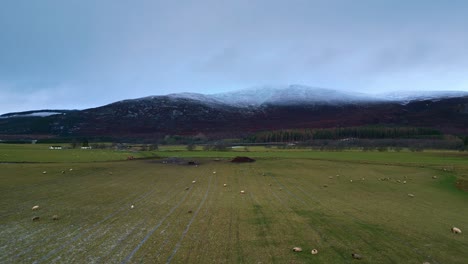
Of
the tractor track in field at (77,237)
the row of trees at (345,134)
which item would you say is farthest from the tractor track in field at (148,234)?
the row of trees at (345,134)

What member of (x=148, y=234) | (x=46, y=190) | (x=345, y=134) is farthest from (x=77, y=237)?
(x=345, y=134)

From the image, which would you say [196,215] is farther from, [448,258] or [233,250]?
[448,258]

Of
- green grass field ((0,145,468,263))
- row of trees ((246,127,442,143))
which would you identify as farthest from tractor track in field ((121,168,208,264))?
row of trees ((246,127,442,143))

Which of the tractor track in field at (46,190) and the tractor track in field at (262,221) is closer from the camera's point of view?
the tractor track in field at (262,221)

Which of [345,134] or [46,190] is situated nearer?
[46,190]

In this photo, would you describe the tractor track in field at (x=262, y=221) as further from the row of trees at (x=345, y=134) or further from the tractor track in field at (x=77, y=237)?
the row of trees at (x=345, y=134)

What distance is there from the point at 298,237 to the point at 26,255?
960cm

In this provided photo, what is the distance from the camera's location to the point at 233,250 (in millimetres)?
10055

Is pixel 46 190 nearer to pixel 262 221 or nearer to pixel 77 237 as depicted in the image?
pixel 77 237

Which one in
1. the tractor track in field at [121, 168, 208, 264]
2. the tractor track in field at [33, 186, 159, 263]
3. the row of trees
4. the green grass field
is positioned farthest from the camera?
the row of trees

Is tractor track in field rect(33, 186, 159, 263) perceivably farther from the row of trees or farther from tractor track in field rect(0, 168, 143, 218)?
the row of trees

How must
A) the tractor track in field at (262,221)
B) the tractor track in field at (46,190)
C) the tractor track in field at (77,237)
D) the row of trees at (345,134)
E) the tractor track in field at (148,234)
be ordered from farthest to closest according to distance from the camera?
the row of trees at (345,134) → the tractor track in field at (46,190) → the tractor track in field at (262,221) → the tractor track in field at (148,234) → the tractor track in field at (77,237)

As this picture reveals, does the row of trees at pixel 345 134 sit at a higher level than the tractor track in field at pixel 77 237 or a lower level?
lower

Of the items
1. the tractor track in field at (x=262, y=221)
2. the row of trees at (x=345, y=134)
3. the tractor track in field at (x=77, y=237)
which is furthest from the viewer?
the row of trees at (x=345, y=134)
